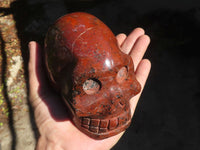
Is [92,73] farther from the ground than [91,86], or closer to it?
farther from the ground

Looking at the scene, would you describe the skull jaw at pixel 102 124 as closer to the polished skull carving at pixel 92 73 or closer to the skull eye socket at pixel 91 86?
the polished skull carving at pixel 92 73

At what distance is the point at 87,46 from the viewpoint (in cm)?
204

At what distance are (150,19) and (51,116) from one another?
3.78 m

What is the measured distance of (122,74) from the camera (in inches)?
88.4

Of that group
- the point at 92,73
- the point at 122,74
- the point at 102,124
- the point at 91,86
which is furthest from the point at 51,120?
the point at 122,74

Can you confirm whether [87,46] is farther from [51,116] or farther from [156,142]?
[156,142]

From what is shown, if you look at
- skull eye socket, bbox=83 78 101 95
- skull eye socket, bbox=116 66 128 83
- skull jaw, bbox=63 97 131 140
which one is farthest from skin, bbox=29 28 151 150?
skull eye socket, bbox=116 66 128 83

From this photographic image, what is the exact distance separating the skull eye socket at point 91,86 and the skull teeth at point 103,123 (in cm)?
35

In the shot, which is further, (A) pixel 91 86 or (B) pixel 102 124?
(B) pixel 102 124

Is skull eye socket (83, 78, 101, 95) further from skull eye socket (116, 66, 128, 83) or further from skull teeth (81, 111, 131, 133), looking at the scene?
skull teeth (81, 111, 131, 133)

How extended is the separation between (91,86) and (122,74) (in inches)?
15.0

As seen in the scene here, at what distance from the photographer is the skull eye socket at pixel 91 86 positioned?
2120 millimetres

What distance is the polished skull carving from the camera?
79.9 inches

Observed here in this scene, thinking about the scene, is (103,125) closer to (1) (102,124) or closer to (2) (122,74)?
(1) (102,124)
